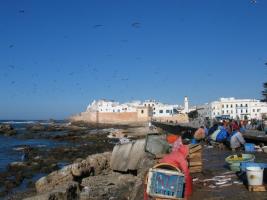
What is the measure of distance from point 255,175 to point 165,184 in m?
2.68

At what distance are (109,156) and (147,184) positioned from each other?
1069 centimetres

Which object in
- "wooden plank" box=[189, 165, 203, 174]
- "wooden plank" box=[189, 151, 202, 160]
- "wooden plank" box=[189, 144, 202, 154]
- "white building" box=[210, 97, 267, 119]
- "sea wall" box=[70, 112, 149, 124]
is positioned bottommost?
"wooden plank" box=[189, 165, 203, 174]

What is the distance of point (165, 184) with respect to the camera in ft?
28.3

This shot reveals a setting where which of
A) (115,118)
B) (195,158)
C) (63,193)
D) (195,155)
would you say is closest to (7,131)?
(115,118)

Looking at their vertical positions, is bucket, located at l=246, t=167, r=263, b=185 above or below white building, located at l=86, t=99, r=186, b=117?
below

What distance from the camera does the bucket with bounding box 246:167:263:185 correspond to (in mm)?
9992

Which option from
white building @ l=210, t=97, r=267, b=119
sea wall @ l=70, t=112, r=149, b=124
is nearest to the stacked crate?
white building @ l=210, t=97, r=267, b=119

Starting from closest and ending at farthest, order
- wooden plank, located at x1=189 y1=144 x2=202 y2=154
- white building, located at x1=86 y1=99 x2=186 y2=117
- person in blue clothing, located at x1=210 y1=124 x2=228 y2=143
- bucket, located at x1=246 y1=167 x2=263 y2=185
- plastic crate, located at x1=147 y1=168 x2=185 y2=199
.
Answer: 1. plastic crate, located at x1=147 y1=168 x2=185 y2=199
2. bucket, located at x1=246 y1=167 x2=263 y2=185
3. wooden plank, located at x1=189 y1=144 x2=202 y2=154
4. person in blue clothing, located at x1=210 y1=124 x2=228 y2=143
5. white building, located at x1=86 y1=99 x2=186 y2=117

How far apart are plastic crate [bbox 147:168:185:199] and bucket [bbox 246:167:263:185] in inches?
85.9

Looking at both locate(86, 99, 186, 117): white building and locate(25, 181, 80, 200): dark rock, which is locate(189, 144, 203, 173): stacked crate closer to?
locate(25, 181, 80, 200): dark rock

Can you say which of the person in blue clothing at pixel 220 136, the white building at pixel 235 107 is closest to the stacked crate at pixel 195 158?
the person in blue clothing at pixel 220 136

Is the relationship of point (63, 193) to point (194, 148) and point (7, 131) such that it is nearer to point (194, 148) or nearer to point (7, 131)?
point (194, 148)

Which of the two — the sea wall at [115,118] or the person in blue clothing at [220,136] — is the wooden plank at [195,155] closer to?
the person in blue clothing at [220,136]

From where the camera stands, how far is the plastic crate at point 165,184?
862 centimetres
